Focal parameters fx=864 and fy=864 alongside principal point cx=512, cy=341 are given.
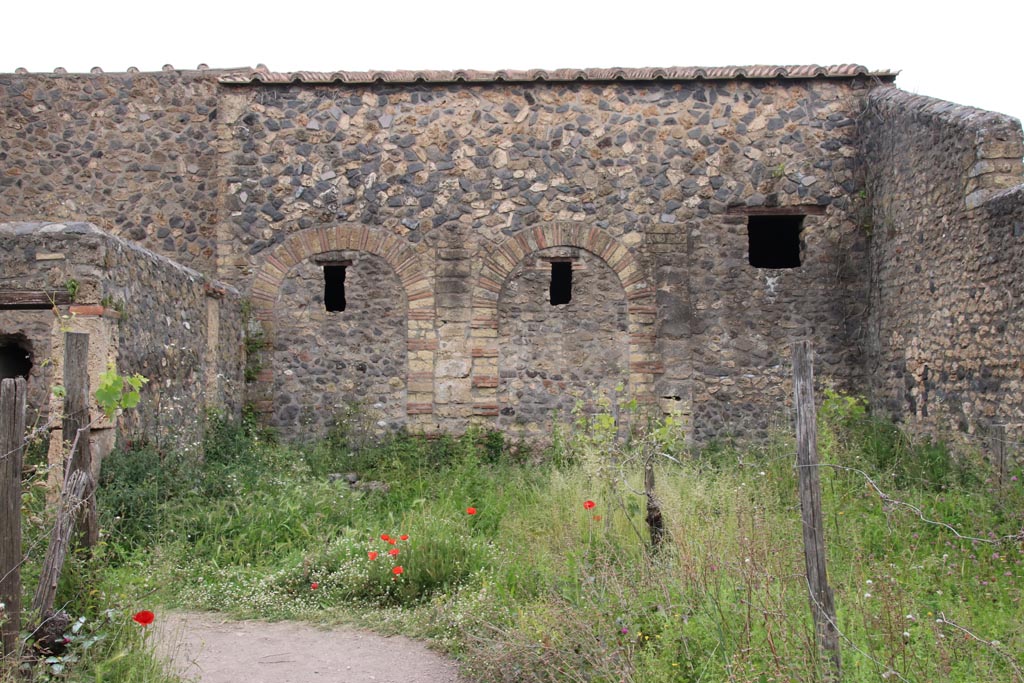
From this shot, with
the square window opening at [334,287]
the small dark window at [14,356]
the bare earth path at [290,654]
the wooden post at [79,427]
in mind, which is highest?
the square window opening at [334,287]

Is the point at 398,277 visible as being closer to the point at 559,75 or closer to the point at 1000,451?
the point at 559,75

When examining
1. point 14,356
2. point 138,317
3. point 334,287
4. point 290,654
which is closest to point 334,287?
point 334,287

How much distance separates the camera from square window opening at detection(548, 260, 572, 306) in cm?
1069

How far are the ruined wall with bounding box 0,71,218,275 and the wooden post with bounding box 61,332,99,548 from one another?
7832 mm

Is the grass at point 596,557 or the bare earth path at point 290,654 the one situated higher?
the grass at point 596,557

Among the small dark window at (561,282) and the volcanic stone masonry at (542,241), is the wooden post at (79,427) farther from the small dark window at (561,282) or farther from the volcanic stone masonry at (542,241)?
the small dark window at (561,282)

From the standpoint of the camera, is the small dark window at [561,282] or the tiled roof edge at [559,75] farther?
the small dark window at [561,282]

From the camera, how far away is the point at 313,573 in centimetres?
632

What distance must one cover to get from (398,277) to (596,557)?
19.2 ft

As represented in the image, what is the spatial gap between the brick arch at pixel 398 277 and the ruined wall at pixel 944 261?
531 cm

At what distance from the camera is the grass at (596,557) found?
416 centimetres

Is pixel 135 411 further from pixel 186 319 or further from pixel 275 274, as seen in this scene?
pixel 275 274

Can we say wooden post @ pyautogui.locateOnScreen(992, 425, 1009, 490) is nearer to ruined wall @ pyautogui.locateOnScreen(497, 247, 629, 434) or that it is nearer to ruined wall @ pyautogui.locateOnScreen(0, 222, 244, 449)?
ruined wall @ pyautogui.locateOnScreen(497, 247, 629, 434)

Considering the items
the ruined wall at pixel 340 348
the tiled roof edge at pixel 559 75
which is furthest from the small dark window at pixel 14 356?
the tiled roof edge at pixel 559 75
